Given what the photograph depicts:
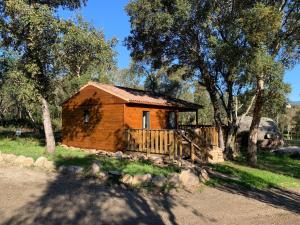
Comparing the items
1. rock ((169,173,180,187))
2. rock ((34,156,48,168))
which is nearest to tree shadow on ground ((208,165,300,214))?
rock ((169,173,180,187))

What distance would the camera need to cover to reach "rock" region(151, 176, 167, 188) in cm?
1154

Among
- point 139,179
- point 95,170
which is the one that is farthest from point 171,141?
point 139,179

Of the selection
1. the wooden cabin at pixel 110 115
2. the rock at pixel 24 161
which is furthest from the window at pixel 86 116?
the rock at pixel 24 161

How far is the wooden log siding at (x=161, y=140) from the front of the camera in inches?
703

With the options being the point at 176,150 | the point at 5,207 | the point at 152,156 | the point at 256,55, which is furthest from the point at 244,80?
the point at 5,207

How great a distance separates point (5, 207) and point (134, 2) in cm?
1475

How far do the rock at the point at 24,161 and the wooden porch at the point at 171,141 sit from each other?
6.59 meters

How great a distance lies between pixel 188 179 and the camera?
1230cm

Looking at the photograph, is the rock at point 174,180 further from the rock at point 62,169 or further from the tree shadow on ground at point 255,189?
the rock at point 62,169

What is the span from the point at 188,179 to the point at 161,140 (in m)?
6.14

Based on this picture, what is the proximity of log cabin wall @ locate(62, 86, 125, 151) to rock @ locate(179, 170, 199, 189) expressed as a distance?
8.57 meters

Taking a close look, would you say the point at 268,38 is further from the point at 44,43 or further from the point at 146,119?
the point at 44,43

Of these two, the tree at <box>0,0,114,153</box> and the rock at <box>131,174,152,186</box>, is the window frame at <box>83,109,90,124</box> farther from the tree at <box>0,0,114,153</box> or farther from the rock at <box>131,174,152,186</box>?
the rock at <box>131,174,152,186</box>

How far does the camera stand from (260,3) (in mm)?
17000
